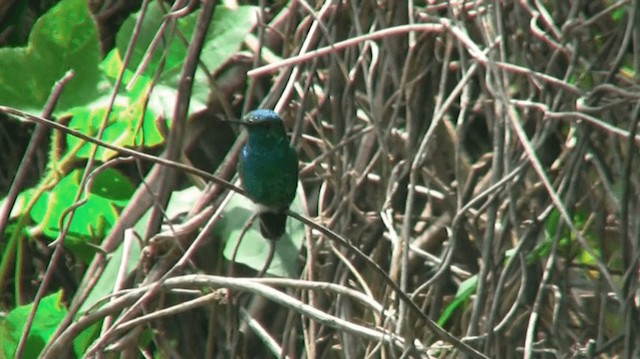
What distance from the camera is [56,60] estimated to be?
319 cm

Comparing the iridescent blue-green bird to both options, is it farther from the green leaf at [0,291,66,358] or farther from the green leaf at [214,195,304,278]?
the green leaf at [0,291,66,358]

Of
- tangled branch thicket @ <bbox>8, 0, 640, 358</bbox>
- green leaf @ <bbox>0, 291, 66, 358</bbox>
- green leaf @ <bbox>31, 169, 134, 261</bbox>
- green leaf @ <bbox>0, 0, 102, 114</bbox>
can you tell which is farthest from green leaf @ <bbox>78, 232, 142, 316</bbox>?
green leaf @ <bbox>0, 0, 102, 114</bbox>

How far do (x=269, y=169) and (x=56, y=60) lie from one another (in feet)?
2.58

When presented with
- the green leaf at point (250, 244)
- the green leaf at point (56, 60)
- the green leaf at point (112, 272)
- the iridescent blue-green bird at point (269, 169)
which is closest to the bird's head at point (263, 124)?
the iridescent blue-green bird at point (269, 169)

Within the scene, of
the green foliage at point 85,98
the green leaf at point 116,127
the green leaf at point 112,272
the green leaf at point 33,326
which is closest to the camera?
the green leaf at point 112,272

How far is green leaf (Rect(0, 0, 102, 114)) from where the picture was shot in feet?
10.3

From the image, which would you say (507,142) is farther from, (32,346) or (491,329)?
(32,346)

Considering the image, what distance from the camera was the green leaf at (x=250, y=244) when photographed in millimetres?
2914

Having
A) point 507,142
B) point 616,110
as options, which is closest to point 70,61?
point 507,142

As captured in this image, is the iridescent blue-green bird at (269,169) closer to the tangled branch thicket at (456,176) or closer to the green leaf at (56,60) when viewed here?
the tangled branch thicket at (456,176)

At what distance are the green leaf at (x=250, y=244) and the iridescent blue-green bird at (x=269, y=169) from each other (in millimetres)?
62

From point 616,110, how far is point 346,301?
911 millimetres

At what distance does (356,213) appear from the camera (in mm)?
3039

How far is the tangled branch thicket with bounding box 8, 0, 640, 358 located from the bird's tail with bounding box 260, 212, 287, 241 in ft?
0.51
